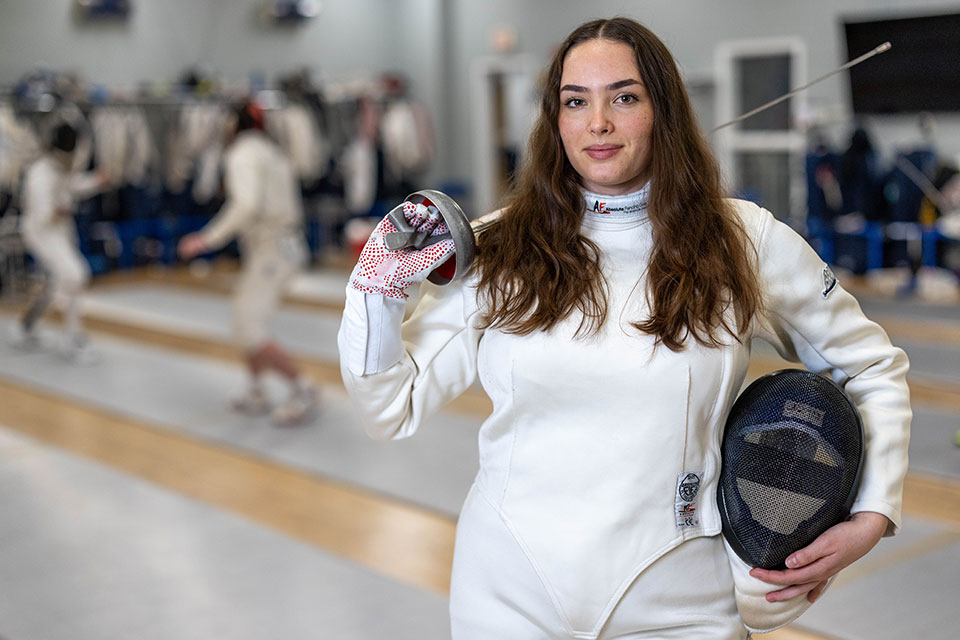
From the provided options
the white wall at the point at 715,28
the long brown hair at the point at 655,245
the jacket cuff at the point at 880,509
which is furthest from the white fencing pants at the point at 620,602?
the white wall at the point at 715,28

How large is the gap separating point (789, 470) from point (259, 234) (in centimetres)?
382

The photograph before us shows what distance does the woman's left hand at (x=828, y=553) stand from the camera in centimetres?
140

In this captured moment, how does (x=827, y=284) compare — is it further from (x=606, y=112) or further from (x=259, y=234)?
(x=259, y=234)

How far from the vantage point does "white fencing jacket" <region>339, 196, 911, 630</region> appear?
1359 mm

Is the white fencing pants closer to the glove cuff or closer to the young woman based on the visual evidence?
the young woman

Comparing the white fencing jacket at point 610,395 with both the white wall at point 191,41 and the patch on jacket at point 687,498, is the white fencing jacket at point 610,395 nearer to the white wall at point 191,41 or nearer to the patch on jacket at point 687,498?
the patch on jacket at point 687,498

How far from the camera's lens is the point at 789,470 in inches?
56.1

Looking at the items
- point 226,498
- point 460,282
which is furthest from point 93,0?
point 460,282

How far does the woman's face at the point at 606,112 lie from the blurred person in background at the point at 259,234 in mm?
3513

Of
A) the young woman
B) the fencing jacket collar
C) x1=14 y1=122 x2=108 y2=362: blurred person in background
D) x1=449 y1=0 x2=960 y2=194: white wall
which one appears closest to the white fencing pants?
the young woman

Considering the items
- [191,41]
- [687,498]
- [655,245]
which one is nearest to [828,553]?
[687,498]

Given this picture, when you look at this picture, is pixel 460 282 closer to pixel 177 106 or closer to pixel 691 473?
pixel 691 473

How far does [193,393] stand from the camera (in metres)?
5.70

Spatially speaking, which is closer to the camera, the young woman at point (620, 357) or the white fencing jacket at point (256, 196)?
the young woman at point (620, 357)
